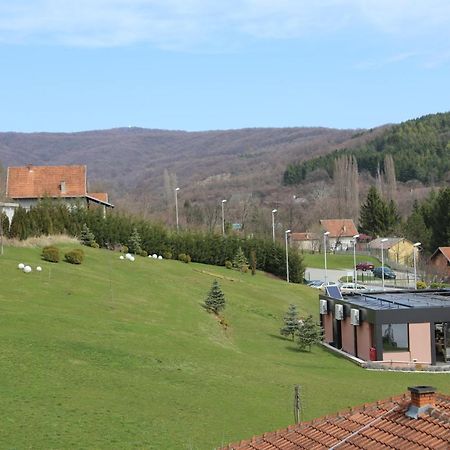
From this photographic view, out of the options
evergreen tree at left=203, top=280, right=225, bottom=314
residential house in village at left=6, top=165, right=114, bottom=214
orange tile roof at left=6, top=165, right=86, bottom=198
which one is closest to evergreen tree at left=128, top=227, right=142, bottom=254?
residential house in village at left=6, top=165, right=114, bottom=214

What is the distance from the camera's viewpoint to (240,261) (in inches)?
2416

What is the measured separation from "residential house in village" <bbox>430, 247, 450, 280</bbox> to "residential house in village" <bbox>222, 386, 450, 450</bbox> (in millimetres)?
60931

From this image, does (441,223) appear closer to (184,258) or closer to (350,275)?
(350,275)

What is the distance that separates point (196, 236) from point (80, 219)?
10.9 meters

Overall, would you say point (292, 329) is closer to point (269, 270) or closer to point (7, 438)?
point (7, 438)

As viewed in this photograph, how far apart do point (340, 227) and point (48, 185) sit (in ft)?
183

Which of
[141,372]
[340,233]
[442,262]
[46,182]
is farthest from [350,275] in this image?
[141,372]

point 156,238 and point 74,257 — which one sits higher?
point 156,238

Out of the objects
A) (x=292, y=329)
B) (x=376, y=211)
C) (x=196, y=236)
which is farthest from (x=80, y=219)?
(x=376, y=211)

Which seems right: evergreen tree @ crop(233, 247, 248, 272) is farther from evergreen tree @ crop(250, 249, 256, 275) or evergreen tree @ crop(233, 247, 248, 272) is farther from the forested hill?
the forested hill

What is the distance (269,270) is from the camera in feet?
214

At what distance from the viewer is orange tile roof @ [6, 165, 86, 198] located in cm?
6338

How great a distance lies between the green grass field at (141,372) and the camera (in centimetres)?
1585

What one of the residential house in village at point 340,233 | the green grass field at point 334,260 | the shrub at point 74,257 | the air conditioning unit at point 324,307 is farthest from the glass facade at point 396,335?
the residential house in village at point 340,233
